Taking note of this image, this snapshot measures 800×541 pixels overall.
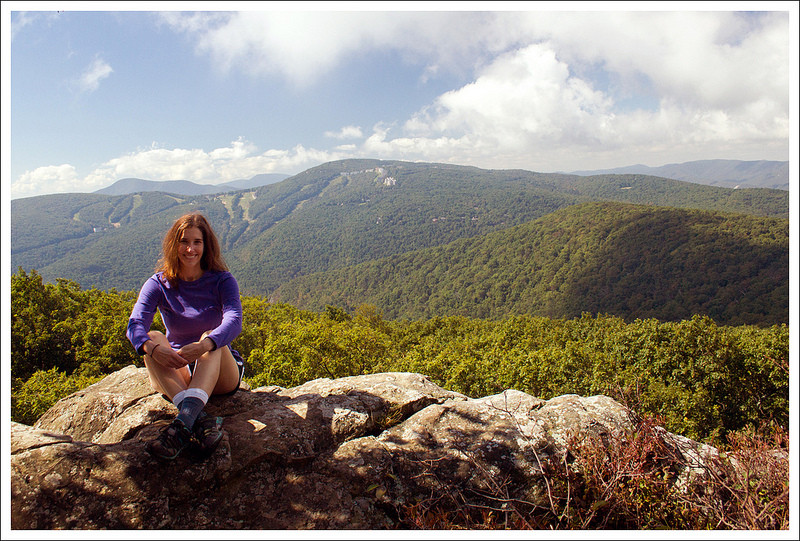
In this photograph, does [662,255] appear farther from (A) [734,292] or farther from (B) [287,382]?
(B) [287,382]

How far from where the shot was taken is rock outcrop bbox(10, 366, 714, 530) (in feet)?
9.84

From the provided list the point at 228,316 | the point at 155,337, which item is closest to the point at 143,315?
the point at 155,337

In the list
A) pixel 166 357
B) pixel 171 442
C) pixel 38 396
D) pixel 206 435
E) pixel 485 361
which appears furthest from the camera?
pixel 485 361

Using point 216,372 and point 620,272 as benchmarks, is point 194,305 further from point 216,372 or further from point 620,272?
point 620,272

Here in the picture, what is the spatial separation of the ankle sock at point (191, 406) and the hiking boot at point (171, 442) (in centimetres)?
6

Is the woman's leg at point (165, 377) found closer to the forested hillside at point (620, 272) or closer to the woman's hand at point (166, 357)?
the woman's hand at point (166, 357)

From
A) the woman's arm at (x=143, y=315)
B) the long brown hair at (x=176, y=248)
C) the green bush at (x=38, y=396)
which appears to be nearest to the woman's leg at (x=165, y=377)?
the woman's arm at (x=143, y=315)

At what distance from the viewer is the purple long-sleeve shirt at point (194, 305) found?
426 cm

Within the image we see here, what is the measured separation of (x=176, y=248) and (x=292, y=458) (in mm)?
2705

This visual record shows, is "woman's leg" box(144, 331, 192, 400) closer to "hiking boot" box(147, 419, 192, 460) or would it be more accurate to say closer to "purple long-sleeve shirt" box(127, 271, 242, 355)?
"purple long-sleeve shirt" box(127, 271, 242, 355)

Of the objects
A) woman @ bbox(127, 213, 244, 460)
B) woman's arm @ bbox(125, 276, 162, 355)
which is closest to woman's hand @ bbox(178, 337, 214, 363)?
woman @ bbox(127, 213, 244, 460)

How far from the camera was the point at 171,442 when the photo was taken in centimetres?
330

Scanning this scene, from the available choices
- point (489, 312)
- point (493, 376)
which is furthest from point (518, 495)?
point (489, 312)

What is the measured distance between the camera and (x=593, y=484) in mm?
3193
